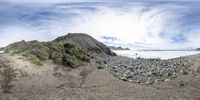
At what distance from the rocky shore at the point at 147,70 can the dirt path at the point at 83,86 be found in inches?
39.9

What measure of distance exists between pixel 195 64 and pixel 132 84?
7.18m

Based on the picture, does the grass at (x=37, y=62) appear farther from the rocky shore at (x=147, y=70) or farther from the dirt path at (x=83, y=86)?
the rocky shore at (x=147, y=70)

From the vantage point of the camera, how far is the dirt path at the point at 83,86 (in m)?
38.0

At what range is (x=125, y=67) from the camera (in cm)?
4678

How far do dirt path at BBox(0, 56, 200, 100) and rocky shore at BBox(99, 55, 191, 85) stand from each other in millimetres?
1013

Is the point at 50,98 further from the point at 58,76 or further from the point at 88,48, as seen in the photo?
the point at 88,48

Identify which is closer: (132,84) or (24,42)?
(132,84)

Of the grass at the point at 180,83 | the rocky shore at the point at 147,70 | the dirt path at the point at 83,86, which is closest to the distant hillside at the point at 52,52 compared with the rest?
the dirt path at the point at 83,86

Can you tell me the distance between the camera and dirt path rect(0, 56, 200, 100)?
38.0 m

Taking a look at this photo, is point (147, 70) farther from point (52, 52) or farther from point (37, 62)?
point (37, 62)

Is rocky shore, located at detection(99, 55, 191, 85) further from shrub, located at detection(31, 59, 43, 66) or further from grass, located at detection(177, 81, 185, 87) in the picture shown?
shrub, located at detection(31, 59, 43, 66)

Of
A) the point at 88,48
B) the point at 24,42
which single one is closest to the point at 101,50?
A: the point at 88,48

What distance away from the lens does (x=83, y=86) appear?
133 feet

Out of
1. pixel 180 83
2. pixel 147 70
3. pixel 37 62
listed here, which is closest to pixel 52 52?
pixel 37 62
